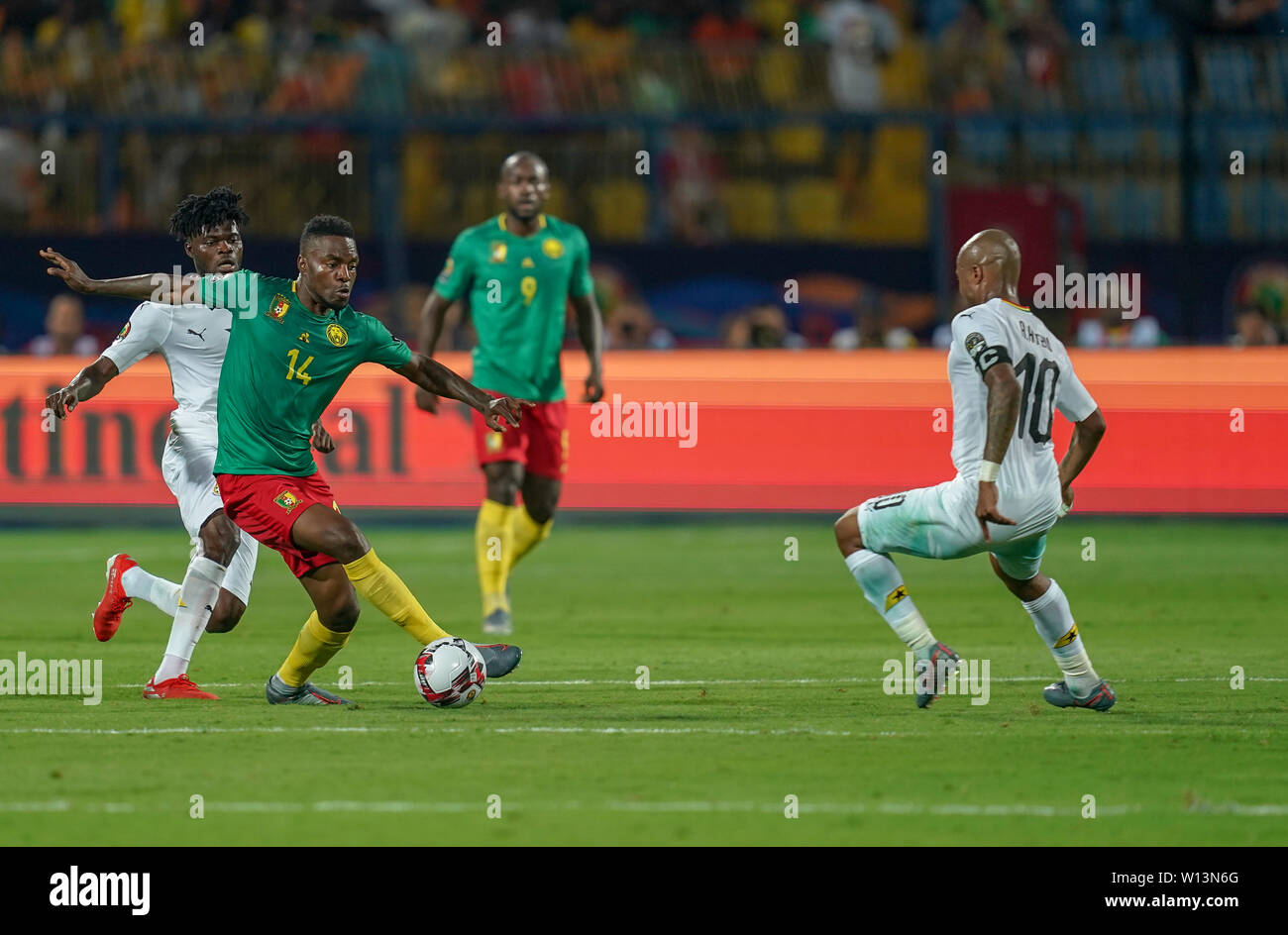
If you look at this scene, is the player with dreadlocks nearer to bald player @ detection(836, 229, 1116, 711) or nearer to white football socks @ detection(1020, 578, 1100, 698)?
bald player @ detection(836, 229, 1116, 711)

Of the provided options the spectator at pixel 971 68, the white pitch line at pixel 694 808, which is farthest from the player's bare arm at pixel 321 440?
the spectator at pixel 971 68

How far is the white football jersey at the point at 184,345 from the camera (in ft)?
28.3

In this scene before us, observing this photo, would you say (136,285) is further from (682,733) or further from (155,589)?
(682,733)

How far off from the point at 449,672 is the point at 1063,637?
2.31 m

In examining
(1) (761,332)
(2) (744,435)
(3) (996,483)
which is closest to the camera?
(3) (996,483)

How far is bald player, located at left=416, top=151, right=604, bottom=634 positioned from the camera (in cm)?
1165

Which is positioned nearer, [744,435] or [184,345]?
[184,345]

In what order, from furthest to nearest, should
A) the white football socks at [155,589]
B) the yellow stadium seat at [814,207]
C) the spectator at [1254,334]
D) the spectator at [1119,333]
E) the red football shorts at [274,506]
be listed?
the yellow stadium seat at [814,207]
the spectator at [1119,333]
the spectator at [1254,334]
the white football socks at [155,589]
the red football shorts at [274,506]

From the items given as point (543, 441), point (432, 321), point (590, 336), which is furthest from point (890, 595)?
point (432, 321)

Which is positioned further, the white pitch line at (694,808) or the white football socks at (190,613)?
the white football socks at (190,613)

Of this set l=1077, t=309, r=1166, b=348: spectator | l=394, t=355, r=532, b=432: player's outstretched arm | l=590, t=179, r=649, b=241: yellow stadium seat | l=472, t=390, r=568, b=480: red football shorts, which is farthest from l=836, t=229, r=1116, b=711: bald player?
l=590, t=179, r=649, b=241: yellow stadium seat

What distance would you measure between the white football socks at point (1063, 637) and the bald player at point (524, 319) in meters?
3.98

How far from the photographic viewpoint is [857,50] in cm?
2092

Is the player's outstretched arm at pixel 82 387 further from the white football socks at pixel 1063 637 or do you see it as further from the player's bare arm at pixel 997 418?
the white football socks at pixel 1063 637
